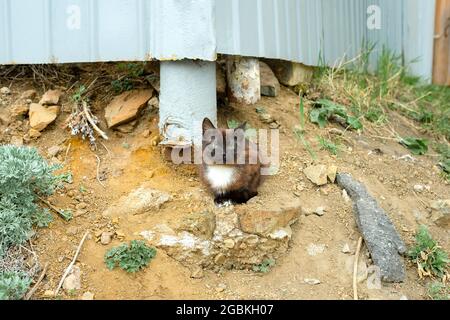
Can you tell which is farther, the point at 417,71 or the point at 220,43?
the point at 417,71

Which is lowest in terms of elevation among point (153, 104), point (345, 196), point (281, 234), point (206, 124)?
point (281, 234)

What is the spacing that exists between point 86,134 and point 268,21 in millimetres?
1673

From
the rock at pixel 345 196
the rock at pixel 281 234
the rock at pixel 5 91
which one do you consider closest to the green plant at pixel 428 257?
the rock at pixel 345 196

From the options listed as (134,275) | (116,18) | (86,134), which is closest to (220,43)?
(116,18)

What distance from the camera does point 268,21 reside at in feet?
15.8

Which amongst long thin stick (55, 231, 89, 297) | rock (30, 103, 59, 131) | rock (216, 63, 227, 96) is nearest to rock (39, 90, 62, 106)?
rock (30, 103, 59, 131)

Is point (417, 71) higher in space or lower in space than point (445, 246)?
higher

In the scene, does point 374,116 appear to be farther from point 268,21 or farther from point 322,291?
point 322,291

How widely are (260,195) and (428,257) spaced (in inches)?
46.1

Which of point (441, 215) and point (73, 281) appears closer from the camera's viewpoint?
point (73, 281)

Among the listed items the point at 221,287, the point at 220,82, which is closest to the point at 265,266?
the point at 221,287

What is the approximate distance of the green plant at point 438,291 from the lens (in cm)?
372

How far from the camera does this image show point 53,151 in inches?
177

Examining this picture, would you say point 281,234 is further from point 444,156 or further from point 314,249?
point 444,156
